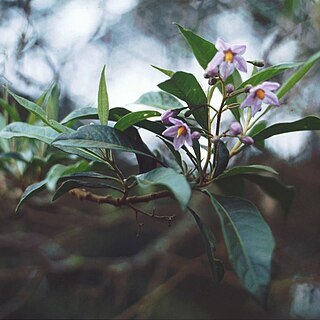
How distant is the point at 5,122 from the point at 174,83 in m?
0.54

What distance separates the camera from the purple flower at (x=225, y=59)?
574 millimetres

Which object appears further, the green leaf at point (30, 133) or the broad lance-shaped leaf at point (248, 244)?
the green leaf at point (30, 133)

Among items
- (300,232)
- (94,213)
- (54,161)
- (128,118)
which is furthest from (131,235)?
(128,118)

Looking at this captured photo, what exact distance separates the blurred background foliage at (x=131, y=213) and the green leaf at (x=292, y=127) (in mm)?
641

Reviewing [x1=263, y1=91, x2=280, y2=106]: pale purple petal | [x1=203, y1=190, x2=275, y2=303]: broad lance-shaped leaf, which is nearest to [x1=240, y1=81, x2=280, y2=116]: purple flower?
[x1=263, y1=91, x2=280, y2=106]: pale purple petal

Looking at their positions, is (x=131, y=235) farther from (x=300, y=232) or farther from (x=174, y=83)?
(x=174, y=83)

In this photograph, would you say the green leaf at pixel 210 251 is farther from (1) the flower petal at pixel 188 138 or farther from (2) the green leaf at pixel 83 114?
(2) the green leaf at pixel 83 114

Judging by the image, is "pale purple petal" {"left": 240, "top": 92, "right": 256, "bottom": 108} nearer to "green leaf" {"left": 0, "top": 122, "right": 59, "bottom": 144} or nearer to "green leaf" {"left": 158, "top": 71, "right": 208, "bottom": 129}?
"green leaf" {"left": 158, "top": 71, "right": 208, "bottom": 129}

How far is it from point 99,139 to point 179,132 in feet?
0.30

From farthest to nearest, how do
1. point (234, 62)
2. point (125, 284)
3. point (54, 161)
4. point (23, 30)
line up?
point (125, 284) → point (23, 30) → point (54, 161) → point (234, 62)

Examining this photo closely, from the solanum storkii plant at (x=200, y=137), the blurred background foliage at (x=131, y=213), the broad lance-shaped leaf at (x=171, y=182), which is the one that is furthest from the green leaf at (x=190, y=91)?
the blurred background foliage at (x=131, y=213)

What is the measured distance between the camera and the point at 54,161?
3.26 ft

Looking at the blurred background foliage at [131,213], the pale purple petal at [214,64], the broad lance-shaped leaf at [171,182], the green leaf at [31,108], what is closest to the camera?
the broad lance-shaped leaf at [171,182]

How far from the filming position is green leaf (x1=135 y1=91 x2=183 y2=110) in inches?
30.3
